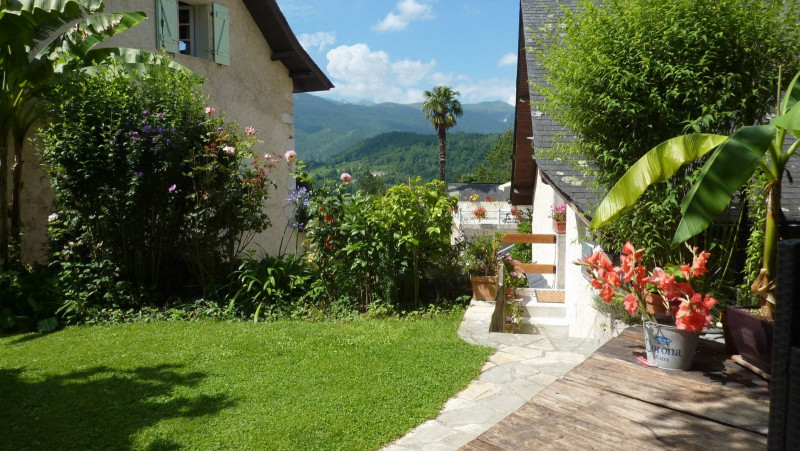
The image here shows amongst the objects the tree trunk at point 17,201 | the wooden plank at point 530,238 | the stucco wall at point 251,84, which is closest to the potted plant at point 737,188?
the wooden plank at point 530,238

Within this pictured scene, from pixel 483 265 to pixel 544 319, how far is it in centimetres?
239

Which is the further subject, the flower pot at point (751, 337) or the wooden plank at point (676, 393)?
the flower pot at point (751, 337)

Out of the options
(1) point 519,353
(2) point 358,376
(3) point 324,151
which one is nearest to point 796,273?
(2) point 358,376

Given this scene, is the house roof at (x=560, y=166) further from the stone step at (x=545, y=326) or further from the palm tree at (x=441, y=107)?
the palm tree at (x=441, y=107)

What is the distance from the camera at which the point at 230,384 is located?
15.1 ft

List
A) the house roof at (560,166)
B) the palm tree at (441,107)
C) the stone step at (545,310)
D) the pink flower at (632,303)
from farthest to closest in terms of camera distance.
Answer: the palm tree at (441,107), the stone step at (545,310), the house roof at (560,166), the pink flower at (632,303)

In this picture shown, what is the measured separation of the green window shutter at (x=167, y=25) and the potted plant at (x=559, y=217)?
25.5ft

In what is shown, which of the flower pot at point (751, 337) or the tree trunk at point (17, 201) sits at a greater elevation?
the tree trunk at point (17, 201)

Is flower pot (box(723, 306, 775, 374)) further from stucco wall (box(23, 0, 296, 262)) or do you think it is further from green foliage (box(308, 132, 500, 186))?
green foliage (box(308, 132, 500, 186))

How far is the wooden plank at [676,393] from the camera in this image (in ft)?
6.79

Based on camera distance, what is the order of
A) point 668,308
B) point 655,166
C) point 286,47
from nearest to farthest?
point 668,308 < point 655,166 < point 286,47

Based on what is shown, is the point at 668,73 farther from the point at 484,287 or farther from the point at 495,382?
the point at 484,287

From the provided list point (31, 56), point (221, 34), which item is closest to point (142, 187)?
point (31, 56)

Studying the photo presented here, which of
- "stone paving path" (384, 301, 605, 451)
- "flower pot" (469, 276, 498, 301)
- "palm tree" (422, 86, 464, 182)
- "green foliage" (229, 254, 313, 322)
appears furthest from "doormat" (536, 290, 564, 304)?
"palm tree" (422, 86, 464, 182)
